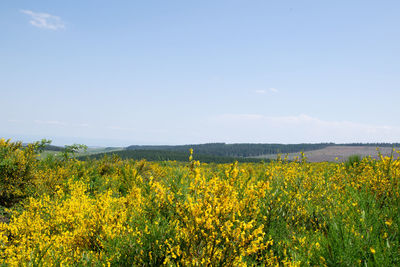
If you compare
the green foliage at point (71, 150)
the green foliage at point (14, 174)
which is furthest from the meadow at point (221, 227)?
the green foliage at point (71, 150)

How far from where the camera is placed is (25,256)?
3.55m

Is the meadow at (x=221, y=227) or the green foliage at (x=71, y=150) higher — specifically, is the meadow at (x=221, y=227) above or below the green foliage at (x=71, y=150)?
below

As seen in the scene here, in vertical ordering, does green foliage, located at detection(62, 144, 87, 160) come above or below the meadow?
above

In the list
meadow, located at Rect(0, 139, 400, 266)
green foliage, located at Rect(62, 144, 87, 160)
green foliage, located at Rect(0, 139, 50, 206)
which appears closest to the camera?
meadow, located at Rect(0, 139, 400, 266)

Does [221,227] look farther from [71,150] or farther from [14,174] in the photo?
[71,150]

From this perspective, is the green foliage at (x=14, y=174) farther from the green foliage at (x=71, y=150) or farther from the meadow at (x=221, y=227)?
the green foliage at (x=71, y=150)

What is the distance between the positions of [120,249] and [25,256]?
1347mm

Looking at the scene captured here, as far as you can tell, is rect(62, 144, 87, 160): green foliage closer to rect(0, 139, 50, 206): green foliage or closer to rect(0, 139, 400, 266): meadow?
rect(0, 139, 50, 206): green foliage

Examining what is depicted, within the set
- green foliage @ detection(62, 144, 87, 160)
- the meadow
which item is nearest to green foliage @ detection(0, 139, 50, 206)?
the meadow

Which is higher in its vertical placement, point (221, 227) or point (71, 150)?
point (71, 150)

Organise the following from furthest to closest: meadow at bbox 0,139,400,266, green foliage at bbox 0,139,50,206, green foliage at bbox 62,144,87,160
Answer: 1. green foliage at bbox 62,144,87,160
2. green foliage at bbox 0,139,50,206
3. meadow at bbox 0,139,400,266

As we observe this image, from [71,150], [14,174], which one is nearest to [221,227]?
[14,174]

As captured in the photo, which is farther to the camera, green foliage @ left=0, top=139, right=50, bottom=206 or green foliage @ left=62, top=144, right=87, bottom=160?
green foliage @ left=62, top=144, right=87, bottom=160

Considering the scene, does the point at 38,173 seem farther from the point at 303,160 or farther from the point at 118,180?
the point at 303,160
